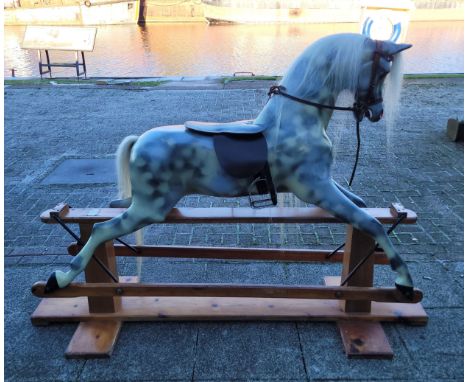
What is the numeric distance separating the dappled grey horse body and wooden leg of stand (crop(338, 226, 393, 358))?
30 cm

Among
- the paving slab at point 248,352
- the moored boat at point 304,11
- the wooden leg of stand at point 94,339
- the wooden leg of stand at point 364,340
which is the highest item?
the moored boat at point 304,11

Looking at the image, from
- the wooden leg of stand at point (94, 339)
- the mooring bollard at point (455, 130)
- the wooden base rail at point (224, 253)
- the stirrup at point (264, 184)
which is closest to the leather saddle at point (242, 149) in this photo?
A: the stirrup at point (264, 184)

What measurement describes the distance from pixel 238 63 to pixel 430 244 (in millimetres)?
16673

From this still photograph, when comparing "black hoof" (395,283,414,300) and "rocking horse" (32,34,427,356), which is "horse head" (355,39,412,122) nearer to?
"rocking horse" (32,34,427,356)

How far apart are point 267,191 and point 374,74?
0.88m

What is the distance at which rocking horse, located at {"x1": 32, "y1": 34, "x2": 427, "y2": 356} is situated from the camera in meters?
2.31

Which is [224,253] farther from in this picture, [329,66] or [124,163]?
[329,66]

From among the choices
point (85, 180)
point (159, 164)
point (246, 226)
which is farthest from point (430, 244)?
point (85, 180)

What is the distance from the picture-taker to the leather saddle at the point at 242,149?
2.36 metres

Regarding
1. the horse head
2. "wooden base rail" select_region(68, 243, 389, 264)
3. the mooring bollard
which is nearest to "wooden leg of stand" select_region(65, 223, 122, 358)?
Result: "wooden base rail" select_region(68, 243, 389, 264)

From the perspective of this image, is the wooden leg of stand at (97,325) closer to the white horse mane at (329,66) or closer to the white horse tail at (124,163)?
the white horse tail at (124,163)

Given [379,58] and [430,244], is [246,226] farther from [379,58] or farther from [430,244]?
[379,58]

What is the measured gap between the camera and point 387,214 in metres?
2.75

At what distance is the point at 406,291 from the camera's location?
2.60 m
